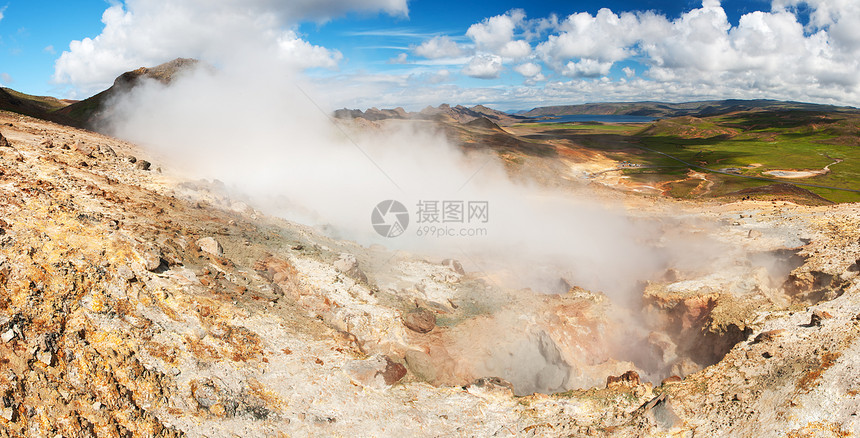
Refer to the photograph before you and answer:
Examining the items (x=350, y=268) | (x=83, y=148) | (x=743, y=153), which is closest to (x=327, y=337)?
(x=350, y=268)

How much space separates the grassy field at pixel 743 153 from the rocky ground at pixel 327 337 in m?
31.7

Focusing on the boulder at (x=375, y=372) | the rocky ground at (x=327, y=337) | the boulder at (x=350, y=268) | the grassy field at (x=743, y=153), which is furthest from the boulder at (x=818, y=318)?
the grassy field at (x=743, y=153)

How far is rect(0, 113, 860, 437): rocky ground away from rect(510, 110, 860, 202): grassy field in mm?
31698

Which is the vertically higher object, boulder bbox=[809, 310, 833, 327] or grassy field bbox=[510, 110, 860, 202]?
grassy field bbox=[510, 110, 860, 202]

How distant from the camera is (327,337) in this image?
35.4ft

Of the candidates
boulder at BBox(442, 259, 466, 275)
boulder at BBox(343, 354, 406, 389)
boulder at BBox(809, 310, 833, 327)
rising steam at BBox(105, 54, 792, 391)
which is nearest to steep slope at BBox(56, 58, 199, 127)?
rising steam at BBox(105, 54, 792, 391)

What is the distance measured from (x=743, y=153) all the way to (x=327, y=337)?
93814 mm

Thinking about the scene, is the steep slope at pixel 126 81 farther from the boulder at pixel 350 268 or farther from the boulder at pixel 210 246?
the boulder at pixel 350 268

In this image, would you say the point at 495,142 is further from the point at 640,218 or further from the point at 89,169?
the point at 89,169

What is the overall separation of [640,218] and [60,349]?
97.0 ft

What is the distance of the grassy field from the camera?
49503 mm

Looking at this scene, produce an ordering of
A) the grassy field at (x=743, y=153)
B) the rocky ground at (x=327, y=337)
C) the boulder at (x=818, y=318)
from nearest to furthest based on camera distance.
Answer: the rocky ground at (x=327, y=337), the boulder at (x=818, y=318), the grassy field at (x=743, y=153)

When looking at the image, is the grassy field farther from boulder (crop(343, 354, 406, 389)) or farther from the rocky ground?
boulder (crop(343, 354, 406, 389))

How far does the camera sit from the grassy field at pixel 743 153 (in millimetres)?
49503
